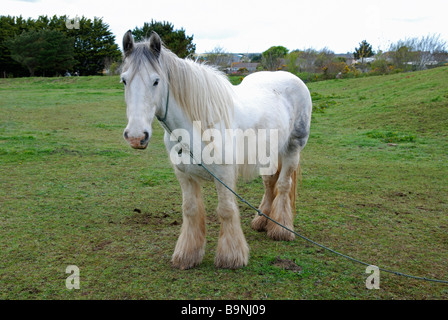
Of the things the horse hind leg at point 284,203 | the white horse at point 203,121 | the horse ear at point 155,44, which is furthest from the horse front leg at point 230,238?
the horse ear at point 155,44

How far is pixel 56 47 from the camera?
33.1 m

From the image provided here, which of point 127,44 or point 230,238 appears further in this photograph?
point 230,238

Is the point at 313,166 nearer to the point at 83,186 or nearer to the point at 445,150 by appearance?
the point at 445,150

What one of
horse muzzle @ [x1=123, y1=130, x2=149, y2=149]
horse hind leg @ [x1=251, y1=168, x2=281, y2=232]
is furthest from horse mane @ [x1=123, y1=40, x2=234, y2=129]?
horse hind leg @ [x1=251, y1=168, x2=281, y2=232]

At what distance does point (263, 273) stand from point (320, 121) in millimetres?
10020

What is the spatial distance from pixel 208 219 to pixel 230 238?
1358mm

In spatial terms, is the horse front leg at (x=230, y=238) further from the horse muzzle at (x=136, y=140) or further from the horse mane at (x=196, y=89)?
the horse muzzle at (x=136, y=140)

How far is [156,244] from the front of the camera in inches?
154

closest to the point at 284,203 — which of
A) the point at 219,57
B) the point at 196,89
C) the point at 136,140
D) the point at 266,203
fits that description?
the point at 266,203

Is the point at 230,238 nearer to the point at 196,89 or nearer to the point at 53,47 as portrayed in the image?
the point at 196,89

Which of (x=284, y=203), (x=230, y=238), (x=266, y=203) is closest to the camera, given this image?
(x=230, y=238)

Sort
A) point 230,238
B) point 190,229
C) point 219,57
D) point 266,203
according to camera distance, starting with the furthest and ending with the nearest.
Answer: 1. point 219,57
2. point 266,203
3. point 190,229
4. point 230,238
